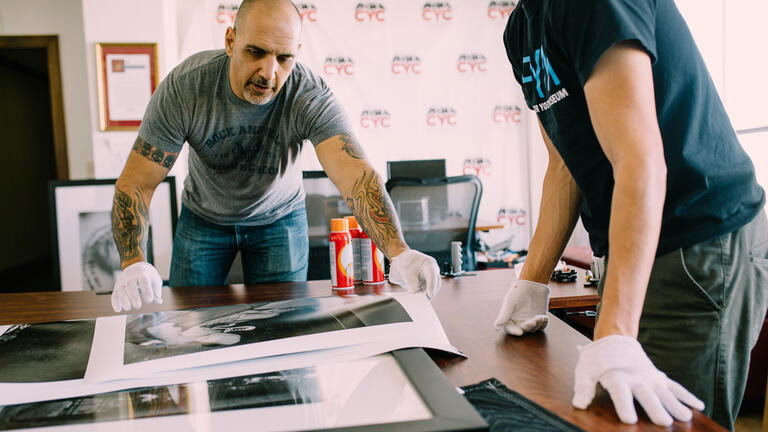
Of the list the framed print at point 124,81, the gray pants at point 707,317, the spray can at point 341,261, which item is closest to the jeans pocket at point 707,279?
the gray pants at point 707,317

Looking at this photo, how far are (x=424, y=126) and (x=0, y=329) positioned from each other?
12.8ft

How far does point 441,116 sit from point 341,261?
343cm

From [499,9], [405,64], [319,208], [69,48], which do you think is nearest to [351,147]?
[319,208]

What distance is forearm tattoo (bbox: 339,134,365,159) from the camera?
1.43 metres

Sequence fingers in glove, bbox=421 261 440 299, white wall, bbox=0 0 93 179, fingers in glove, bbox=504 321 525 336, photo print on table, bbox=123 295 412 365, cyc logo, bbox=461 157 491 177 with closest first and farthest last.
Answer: photo print on table, bbox=123 295 412 365, fingers in glove, bbox=504 321 525 336, fingers in glove, bbox=421 261 440 299, white wall, bbox=0 0 93 179, cyc logo, bbox=461 157 491 177

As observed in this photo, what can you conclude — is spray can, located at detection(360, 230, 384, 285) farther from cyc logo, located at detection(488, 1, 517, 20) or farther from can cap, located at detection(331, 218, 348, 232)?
cyc logo, located at detection(488, 1, 517, 20)

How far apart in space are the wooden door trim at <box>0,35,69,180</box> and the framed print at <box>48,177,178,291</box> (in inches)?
36.2

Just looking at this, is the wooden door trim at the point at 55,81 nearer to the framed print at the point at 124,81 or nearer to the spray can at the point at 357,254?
the framed print at the point at 124,81

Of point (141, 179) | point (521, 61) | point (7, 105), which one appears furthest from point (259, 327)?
point (7, 105)

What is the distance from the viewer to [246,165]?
1669 millimetres

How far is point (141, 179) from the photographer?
4.85 feet

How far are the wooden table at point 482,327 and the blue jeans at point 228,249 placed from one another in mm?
456

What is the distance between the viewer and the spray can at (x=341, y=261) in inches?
50.3

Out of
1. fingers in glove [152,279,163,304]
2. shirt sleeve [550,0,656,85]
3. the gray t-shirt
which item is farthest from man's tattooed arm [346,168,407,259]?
shirt sleeve [550,0,656,85]
